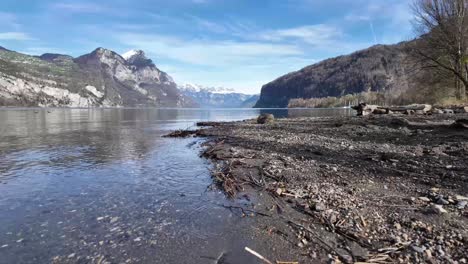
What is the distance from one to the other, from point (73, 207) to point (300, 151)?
43.4ft

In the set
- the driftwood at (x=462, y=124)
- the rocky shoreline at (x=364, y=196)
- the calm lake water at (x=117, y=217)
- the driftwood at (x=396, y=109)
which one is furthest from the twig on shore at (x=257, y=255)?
the driftwood at (x=396, y=109)

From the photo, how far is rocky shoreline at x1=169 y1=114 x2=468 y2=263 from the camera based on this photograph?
7.20 m

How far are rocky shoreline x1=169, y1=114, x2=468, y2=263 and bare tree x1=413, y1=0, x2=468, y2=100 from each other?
25457 millimetres

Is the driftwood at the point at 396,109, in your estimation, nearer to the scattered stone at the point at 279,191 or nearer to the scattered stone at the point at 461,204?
the scattered stone at the point at 461,204

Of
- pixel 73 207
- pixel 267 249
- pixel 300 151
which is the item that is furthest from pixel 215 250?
pixel 300 151

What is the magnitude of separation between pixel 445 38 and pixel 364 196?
130 feet

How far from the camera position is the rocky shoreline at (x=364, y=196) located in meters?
7.20

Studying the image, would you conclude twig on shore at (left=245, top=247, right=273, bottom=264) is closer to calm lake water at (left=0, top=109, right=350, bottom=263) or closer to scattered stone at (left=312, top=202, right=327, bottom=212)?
calm lake water at (left=0, top=109, right=350, bottom=263)

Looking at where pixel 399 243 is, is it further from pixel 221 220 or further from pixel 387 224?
pixel 221 220

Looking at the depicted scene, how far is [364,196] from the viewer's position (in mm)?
10539

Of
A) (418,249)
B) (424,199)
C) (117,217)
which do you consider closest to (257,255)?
(418,249)

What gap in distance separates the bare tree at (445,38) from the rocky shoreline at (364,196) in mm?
25457

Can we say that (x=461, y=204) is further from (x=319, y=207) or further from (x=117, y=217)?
(x=117, y=217)

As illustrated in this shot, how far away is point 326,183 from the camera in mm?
12344
